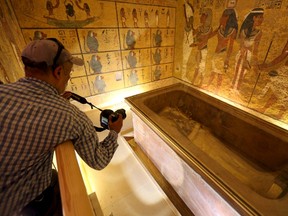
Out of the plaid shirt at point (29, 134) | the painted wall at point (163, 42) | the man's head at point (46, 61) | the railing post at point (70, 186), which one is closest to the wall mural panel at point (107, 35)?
the painted wall at point (163, 42)

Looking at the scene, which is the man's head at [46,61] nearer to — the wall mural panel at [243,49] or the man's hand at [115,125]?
the man's hand at [115,125]

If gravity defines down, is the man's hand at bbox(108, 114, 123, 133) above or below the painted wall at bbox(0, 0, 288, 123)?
below

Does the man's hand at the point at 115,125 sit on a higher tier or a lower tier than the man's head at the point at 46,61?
lower

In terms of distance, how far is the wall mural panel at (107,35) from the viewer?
5.24 ft

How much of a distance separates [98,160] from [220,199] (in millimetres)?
780

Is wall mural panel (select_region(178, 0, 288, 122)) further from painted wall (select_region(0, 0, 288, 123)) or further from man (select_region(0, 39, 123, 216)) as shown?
man (select_region(0, 39, 123, 216))

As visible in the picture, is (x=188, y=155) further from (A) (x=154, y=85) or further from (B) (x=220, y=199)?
(A) (x=154, y=85)

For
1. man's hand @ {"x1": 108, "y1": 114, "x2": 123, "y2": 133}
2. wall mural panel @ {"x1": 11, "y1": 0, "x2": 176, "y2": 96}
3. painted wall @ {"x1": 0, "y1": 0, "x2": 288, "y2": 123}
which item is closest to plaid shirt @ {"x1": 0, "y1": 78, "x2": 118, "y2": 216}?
man's hand @ {"x1": 108, "y1": 114, "x2": 123, "y2": 133}

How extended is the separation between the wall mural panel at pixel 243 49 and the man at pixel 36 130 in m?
1.73

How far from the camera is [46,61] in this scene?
2.18 ft

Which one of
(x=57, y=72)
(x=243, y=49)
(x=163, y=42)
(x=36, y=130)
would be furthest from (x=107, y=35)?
(x=36, y=130)

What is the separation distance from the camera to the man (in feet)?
1.79

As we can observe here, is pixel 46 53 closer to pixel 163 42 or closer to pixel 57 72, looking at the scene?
pixel 57 72

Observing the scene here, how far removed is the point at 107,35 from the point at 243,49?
64.9 inches
